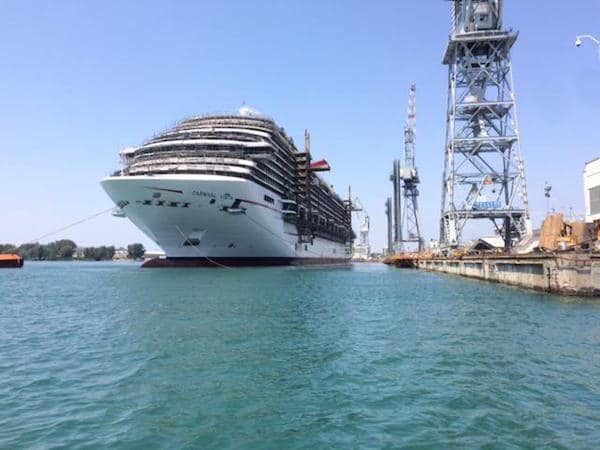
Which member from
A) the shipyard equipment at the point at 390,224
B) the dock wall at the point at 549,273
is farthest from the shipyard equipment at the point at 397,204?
the dock wall at the point at 549,273

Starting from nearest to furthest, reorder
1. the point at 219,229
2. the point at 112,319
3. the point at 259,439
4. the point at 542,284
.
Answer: the point at 259,439 → the point at 112,319 → the point at 542,284 → the point at 219,229

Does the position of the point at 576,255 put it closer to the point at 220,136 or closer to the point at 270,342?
the point at 270,342

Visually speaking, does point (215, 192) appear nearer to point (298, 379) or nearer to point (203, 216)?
point (203, 216)

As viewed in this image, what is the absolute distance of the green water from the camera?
847cm

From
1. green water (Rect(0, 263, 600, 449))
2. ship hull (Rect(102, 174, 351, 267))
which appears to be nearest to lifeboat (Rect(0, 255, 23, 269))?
ship hull (Rect(102, 174, 351, 267))

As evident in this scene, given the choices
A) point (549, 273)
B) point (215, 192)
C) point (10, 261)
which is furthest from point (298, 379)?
point (10, 261)

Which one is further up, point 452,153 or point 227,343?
point 452,153

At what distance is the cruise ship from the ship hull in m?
0.12

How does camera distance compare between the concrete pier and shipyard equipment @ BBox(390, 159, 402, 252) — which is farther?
shipyard equipment @ BBox(390, 159, 402, 252)

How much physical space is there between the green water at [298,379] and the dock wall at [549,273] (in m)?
5.29

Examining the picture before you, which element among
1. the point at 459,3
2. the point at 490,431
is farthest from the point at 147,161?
the point at 490,431

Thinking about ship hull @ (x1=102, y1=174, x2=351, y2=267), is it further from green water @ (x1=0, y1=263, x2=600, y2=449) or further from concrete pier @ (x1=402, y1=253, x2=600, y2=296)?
green water @ (x1=0, y1=263, x2=600, y2=449)

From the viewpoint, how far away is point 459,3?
78.0 meters

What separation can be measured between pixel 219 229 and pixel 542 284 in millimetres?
41827
